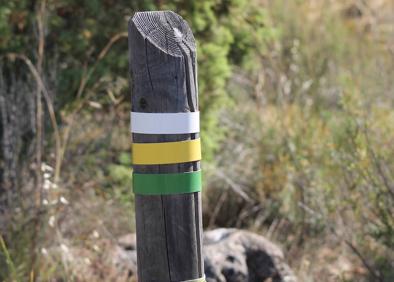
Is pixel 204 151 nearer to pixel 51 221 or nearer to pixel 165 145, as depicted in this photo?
pixel 51 221

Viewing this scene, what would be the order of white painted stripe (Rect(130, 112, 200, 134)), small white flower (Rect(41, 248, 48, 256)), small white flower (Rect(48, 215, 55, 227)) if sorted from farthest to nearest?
1. small white flower (Rect(48, 215, 55, 227))
2. small white flower (Rect(41, 248, 48, 256))
3. white painted stripe (Rect(130, 112, 200, 134))

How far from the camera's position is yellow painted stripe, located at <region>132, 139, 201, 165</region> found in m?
3.12

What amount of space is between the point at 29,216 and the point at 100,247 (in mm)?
490

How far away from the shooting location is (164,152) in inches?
123

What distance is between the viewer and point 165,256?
10.5 feet

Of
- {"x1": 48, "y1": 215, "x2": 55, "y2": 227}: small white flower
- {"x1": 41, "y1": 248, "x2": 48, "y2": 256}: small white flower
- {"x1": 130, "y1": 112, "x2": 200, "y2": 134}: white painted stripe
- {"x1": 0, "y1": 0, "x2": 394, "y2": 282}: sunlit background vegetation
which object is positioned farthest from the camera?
{"x1": 0, "y1": 0, "x2": 394, "y2": 282}: sunlit background vegetation

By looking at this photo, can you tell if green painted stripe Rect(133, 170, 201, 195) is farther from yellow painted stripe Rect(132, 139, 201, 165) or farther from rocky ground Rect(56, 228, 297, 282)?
rocky ground Rect(56, 228, 297, 282)

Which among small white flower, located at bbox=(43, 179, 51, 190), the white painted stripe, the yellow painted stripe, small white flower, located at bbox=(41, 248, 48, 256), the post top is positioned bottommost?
small white flower, located at bbox=(41, 248, 48, 256)

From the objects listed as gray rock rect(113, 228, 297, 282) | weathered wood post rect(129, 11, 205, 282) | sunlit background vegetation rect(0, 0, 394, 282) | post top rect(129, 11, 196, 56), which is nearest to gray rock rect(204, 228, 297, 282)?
gray rock rect(113, 228, 297, 282)

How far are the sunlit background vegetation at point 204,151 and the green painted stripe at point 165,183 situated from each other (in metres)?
1.49

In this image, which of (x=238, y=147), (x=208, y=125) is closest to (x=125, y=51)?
(x=208, y=125)

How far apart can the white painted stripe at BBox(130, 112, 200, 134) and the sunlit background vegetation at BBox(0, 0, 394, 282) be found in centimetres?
149

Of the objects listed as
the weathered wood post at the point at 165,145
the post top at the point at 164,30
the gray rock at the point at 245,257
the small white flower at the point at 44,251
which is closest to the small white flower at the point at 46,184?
the small white flower at the point at 44,251

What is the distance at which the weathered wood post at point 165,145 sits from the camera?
3.13 meters
